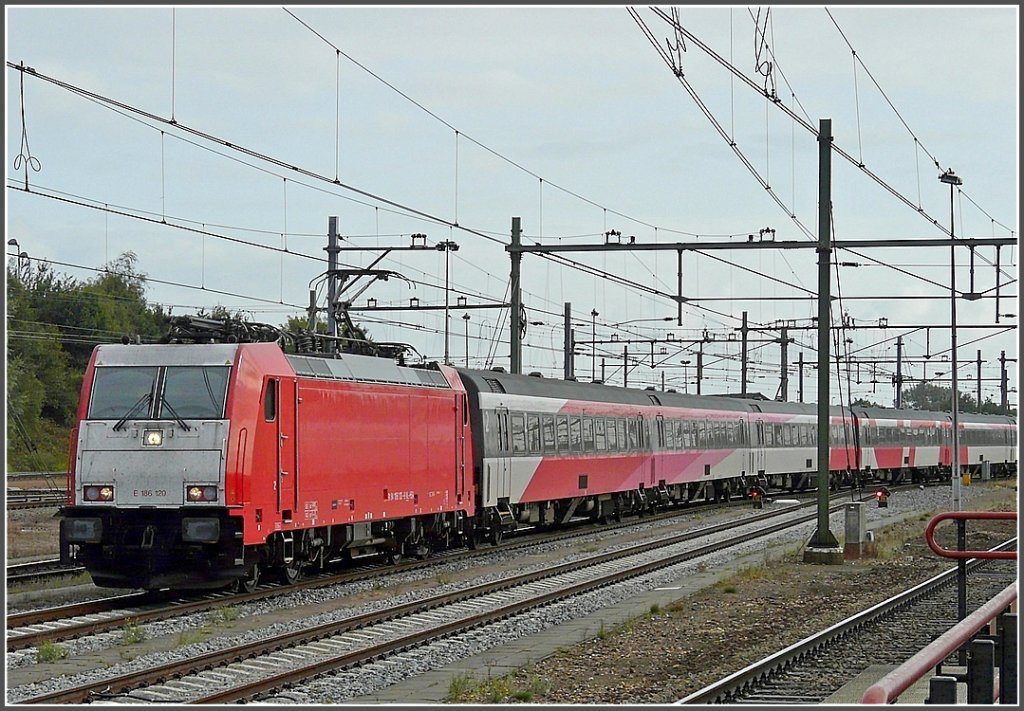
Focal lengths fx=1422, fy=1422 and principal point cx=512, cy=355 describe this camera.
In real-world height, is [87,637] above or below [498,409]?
below

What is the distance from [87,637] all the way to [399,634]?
328 centimetres

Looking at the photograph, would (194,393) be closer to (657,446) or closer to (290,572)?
(290,572)

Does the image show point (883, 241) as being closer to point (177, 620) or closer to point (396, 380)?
point (396, 380)

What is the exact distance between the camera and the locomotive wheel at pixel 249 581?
61.5ft

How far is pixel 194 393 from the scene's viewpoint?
1777cm

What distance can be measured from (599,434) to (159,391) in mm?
17447

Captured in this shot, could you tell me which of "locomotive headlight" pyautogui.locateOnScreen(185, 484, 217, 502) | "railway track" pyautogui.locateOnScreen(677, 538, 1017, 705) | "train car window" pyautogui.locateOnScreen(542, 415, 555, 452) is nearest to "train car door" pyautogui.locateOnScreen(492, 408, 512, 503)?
"train car window" pyautogui.locateOnScreen(542, 415, 555, 452)

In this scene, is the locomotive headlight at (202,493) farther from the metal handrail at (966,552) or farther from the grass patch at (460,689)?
the metal handrail at (966,552)

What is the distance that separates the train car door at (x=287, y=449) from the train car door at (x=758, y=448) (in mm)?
31746

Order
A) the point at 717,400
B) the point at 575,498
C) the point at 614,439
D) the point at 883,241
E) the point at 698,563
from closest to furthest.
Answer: the point at 698,563, the point at 883,241, the point at 575,498, the point at 614,439, the point at 717,400

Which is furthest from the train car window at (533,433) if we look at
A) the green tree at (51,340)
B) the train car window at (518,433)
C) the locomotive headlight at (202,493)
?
the green tree at (51,340)

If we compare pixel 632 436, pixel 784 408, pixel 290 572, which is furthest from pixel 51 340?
pixel 290 572

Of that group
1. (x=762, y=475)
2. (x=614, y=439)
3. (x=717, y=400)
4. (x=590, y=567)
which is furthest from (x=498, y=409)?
(x=762, y=475)

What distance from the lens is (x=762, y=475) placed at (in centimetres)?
5006
